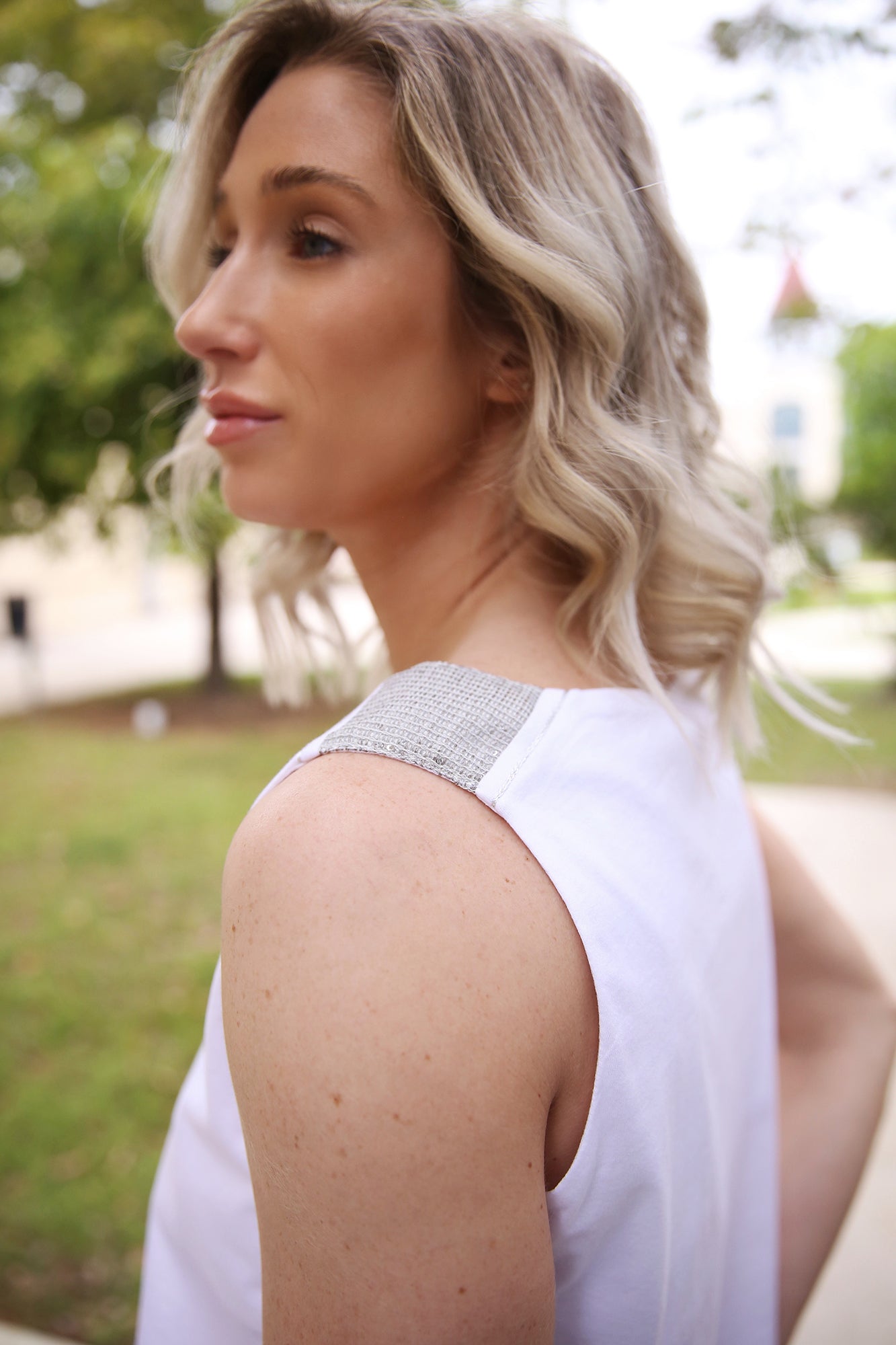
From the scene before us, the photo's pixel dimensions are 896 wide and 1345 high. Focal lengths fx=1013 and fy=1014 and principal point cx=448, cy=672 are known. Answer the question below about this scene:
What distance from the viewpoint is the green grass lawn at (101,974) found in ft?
9.37

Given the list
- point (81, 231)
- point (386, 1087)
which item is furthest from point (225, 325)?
point (81, 231)

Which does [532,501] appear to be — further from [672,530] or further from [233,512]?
[233,512]

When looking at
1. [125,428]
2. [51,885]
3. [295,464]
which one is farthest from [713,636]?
[125,428]

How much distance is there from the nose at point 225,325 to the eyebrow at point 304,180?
11 cm

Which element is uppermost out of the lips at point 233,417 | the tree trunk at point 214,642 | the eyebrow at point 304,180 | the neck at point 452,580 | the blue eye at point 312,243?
the eyebrow at point 304,180

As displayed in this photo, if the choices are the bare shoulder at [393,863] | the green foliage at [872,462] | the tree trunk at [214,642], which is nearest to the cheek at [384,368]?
the bare shoulder at [393,863]

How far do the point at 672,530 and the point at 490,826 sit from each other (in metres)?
0.56

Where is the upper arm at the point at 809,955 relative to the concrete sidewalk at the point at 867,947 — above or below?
above

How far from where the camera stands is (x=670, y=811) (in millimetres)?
1031

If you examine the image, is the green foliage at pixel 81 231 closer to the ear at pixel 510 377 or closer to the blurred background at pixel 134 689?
the blurred background at pixel 134 689

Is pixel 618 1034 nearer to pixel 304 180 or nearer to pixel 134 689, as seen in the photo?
pixel 304 180

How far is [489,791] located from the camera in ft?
2.74

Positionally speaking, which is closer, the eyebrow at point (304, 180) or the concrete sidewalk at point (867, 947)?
the eyebrow at point (304, 180)

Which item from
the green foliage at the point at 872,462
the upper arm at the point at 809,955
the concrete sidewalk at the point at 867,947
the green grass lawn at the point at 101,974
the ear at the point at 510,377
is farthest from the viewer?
the green foliage at the point at 872,462
